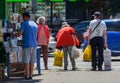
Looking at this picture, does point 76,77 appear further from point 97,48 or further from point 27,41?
point 97,48

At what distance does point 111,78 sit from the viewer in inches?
567

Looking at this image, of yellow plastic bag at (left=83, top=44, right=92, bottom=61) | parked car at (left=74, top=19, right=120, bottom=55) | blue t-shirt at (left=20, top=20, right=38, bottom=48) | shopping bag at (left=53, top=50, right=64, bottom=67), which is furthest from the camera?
parked car at (left=74, top=19, right=120, bottom=55)

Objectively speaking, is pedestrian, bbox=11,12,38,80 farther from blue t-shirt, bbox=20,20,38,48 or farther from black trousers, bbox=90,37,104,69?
black trousers, bbox=90,37,104,69

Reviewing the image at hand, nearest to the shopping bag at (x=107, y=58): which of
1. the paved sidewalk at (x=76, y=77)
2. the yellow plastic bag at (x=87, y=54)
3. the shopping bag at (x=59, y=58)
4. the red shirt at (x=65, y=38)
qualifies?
the paved sidewalk at (x=76, y=77)

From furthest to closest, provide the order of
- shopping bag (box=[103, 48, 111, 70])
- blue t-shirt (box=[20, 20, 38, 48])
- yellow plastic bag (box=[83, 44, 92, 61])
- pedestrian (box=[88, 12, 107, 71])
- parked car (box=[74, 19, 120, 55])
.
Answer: parked car (box=[74, 19, 120, 55]), yellow plastic bag (box=[83, 44, 92, 61]), shopping bag (box=[103, 48, 111, 70]), pedestrian (box=[88, 12, 107, 71]), blue t-shirt (box=[20, 20, 38, 48])

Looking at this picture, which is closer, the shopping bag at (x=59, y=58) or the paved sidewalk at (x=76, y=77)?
the paved sidewalk at (x=76, y=77)

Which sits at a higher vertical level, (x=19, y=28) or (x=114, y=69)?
(x=19, y=28)

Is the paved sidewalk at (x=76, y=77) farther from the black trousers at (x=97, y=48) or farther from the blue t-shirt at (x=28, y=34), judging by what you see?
the blue t-shirt at (x=28, y=34)

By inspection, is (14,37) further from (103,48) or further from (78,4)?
(78,4)

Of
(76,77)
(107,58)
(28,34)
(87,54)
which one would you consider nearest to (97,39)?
(107,58)

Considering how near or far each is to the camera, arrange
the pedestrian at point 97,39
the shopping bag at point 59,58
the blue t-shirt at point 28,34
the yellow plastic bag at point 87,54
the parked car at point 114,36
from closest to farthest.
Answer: the blue t-shirt at point 28,34 → the pedestrian at point 97,39 → the shopping bag at point 59,58 → the yellow plastic bag at point 87,54 → the parked car at point 114,36

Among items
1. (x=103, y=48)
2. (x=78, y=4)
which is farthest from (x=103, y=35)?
(x=78, y=4)

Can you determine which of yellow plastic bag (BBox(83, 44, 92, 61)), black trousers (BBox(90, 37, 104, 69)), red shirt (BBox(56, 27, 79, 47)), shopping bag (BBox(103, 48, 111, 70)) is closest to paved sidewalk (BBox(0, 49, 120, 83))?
shopping bag (BBox(103, 48, 111, 70))

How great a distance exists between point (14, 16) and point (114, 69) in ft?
13.4
